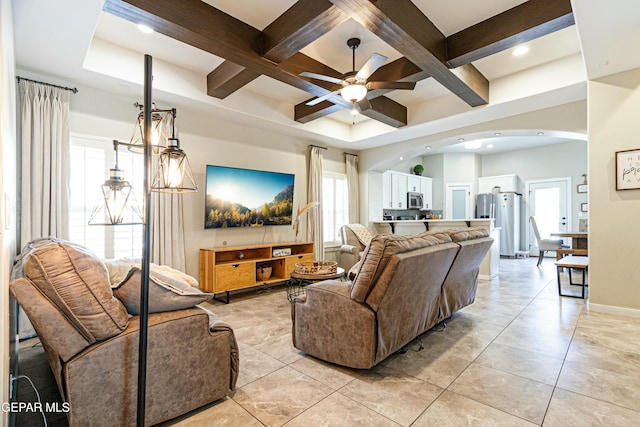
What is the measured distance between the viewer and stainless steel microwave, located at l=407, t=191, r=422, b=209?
8.61 m

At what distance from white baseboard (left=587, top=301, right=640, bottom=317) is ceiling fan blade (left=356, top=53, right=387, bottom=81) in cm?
371

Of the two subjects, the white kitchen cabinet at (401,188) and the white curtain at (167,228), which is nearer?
the white curtain at (167,228)

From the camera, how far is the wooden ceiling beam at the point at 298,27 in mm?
2480

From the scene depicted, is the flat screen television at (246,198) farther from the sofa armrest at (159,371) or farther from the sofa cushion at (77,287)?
the sofa cushion at (77,287)

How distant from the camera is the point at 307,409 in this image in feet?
6.18

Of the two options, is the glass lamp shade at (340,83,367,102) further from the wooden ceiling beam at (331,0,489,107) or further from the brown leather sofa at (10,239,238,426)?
the brown leather sofa at (10,239,238,426)

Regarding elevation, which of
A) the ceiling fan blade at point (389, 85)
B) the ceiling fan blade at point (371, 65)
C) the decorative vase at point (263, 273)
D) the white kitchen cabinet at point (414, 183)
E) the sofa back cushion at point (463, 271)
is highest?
the ceiling fan blade at point (371, 65)

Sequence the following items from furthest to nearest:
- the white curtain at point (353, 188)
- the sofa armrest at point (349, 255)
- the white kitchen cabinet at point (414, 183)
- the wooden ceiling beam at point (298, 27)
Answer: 1. the white kitchen cabinet at point (414, 183)
2. the white curtain at point (353, 188)
3. the sofa armrest at point (349, 255)
4. the wooden ceiling beam at point (298, 27)

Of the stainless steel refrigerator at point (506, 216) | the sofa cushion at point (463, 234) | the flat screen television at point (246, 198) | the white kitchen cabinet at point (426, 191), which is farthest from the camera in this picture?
the white kitchen cabinet at point (426, 191)

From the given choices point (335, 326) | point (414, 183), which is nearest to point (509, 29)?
point (335, 326)

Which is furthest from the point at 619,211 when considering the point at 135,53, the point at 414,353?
the point at 135,53

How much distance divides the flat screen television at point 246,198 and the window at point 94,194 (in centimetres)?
93

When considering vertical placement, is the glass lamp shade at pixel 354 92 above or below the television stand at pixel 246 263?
above

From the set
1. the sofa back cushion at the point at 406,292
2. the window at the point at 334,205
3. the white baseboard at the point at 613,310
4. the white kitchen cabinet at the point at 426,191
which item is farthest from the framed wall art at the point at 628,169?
the white kitchen cabinet at the point at 426,191
